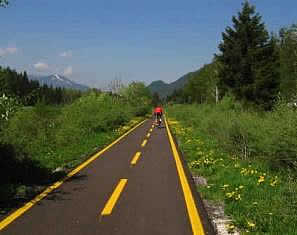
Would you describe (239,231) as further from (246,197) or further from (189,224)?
(246,197)

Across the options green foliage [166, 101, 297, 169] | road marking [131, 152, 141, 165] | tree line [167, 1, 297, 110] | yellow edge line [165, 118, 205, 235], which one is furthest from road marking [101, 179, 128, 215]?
tree line [167, 1, 297, 110]

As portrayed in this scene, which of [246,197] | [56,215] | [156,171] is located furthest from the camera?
[156,171]

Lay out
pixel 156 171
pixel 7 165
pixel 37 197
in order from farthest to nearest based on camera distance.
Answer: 1. pixel 156 171
2. pixel 7 165
3. pixel 37 197

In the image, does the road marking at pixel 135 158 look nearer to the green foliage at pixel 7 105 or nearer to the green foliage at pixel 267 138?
the green foliage at pixel 267 138

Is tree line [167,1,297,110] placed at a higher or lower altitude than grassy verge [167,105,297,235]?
higher

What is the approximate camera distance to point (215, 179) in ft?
27.9

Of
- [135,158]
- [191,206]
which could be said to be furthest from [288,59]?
[191,206]

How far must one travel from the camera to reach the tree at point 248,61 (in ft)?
115

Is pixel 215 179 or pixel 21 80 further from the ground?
pixel 21 80

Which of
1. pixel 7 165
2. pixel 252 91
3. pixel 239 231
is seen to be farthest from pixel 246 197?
pixel 252 91

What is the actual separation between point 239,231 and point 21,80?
13758 centimetres

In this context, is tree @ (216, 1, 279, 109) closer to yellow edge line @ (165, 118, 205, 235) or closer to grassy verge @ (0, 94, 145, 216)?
grassy verge @ (0, 94, 145, 216)

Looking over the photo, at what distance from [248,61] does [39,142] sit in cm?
2628

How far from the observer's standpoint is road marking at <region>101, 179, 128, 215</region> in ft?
20.6
